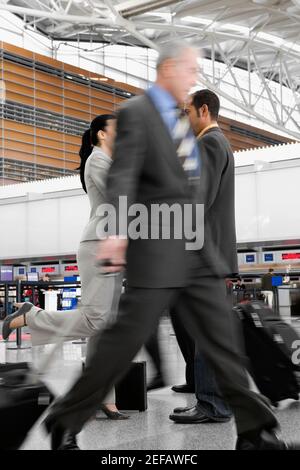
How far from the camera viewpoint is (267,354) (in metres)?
3.44

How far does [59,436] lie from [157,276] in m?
0.67

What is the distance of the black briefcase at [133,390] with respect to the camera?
11.0ft

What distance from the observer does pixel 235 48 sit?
31.8 metres

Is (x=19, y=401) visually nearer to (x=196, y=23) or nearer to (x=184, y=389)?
(x=184, y=389)

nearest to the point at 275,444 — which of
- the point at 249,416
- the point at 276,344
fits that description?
the point at 249,416

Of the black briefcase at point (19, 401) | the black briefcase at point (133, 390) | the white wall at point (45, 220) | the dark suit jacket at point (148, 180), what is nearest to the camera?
the dark suit jacket at point (148, 180)

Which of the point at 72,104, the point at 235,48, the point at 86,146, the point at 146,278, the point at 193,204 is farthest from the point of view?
the point at 235,48

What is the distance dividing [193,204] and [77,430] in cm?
88

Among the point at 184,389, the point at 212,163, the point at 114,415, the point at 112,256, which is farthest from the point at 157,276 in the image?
the point at 184,389

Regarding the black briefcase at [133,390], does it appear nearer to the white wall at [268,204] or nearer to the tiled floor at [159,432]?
the tiled floor at [159,432]

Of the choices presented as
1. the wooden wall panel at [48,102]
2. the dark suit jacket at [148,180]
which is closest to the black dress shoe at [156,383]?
the dark suit jacket at [148,180]

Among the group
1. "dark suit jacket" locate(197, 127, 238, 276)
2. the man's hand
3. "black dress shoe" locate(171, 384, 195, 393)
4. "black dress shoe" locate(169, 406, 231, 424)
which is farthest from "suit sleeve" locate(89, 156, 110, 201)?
"black dress shoe" locate(171, 384, 195, 393)

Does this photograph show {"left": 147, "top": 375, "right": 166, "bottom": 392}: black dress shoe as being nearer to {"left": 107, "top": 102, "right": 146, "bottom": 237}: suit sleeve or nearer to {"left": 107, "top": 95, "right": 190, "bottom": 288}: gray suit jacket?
{"left": 107, "top": 95, "right": 190, "bottom": 288}: gray suit jacket

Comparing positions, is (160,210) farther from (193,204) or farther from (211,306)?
(211,306)
